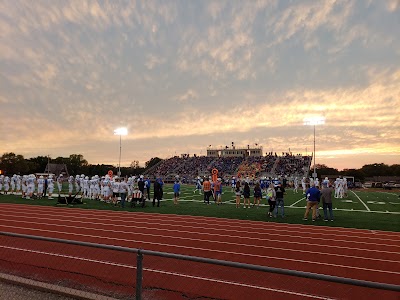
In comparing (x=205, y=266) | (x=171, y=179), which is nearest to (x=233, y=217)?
(x=205, y=266)

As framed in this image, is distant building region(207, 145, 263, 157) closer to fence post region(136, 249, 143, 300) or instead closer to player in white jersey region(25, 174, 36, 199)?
player in white jersey region(25, 174, 36, 199)

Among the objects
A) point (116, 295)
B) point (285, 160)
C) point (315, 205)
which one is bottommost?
point (116, 295)

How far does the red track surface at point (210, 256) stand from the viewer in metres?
6.32

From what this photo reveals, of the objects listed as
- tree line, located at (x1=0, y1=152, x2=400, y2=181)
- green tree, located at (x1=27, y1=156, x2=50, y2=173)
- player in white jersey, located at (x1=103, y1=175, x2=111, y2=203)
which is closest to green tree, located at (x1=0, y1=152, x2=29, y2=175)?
tree line, located at (x1=0, y1=152, x2=400, y2=181)

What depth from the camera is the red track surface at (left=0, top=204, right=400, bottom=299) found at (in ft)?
20.7

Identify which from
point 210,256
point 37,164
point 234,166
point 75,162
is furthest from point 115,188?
point 75,162

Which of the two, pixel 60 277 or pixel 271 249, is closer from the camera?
pixel 60 277

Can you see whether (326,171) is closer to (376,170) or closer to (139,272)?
(376,170)

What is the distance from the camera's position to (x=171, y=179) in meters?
71.9

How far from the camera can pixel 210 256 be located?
8.67 m

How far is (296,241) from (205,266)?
409 cm

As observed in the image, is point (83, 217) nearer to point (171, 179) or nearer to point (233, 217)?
point (233, 217)

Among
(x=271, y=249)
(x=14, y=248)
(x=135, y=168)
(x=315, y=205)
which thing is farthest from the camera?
(x=135, y=168)

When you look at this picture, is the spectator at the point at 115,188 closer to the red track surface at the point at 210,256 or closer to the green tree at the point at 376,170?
the red track surface at the point at 210,256
